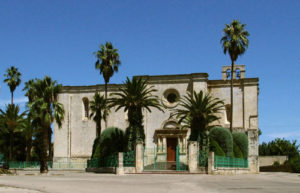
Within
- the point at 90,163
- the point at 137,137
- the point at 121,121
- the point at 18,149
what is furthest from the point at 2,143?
the point at 137,137

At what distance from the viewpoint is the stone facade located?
44031 mm

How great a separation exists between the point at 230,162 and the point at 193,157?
158 inches

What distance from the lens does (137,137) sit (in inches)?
1299

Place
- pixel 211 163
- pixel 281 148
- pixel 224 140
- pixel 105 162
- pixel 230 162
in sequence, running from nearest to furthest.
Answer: pixel 211 163
pixel 230 162
pixel 224 140
pixel 105 162
pixel 281 148

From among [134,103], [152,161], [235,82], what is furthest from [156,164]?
[235,82]

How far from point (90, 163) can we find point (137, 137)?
5.54m

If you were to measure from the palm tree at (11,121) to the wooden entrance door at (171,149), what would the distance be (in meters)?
17.7

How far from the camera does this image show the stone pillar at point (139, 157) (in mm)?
30875

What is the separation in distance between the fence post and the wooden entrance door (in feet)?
37.8

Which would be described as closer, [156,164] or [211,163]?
[211,163]

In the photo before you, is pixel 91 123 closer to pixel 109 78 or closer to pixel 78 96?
pixel 78 96

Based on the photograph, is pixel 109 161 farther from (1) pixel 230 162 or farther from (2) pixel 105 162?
(1) pixel 230 162

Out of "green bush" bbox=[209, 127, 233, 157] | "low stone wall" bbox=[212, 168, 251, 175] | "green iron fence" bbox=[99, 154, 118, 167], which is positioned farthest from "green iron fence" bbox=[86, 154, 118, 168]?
"green bush" bbox=[209, 127, 233, 157]

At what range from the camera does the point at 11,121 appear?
1959 inches
